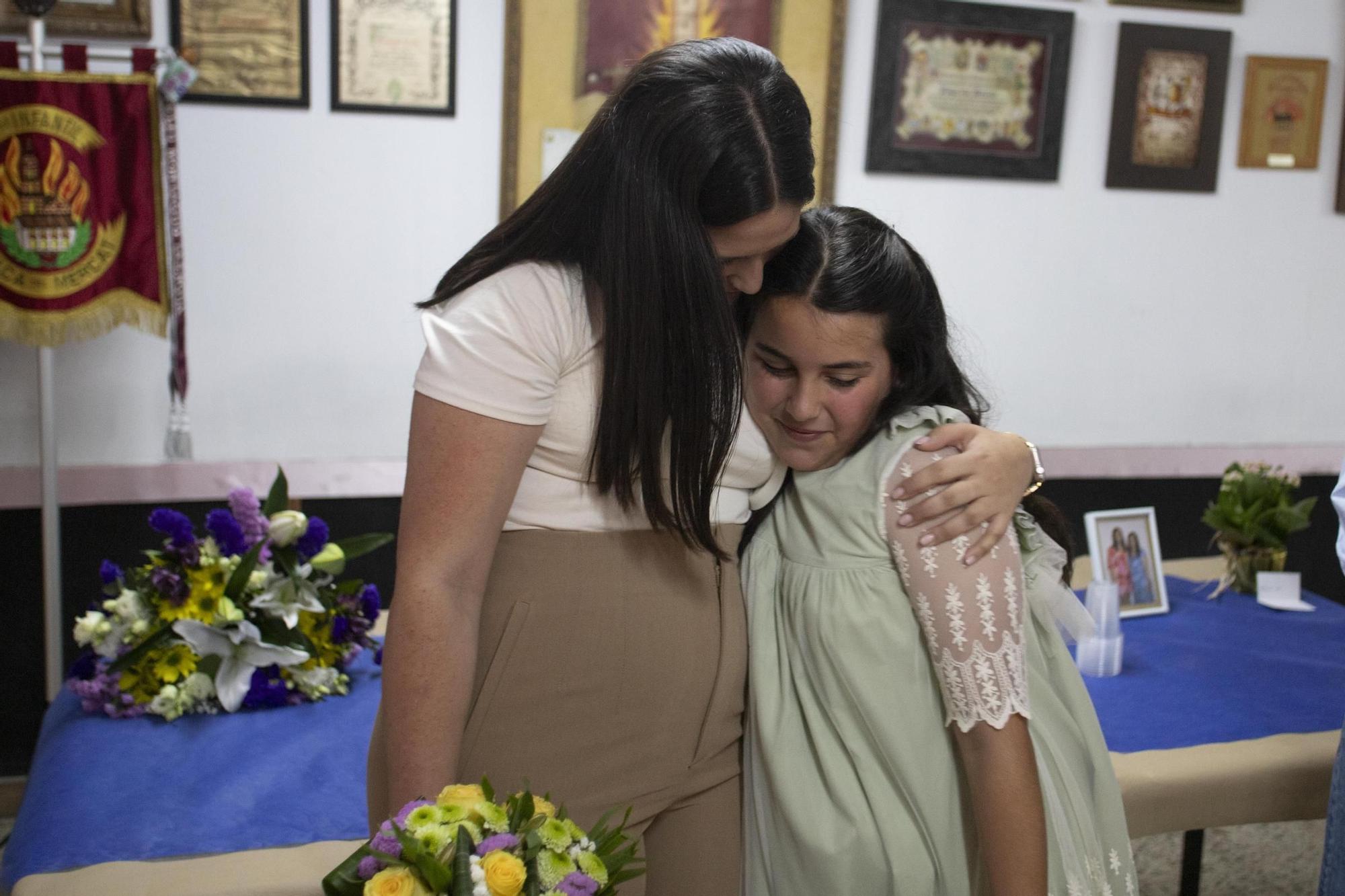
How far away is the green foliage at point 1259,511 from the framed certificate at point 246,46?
108 inches

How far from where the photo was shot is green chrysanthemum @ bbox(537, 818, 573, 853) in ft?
3.05

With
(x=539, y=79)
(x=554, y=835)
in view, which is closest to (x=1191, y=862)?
(x=554, y=835)

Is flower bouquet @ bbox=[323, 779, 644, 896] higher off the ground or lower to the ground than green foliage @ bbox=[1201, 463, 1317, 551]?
higher

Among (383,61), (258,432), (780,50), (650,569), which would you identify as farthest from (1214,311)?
(650,569)

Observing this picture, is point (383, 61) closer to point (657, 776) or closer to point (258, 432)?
point (258, 432)

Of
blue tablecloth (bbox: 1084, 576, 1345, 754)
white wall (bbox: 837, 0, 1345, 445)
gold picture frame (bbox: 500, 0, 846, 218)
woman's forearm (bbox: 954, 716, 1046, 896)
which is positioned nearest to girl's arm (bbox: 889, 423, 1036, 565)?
woman's forearm (bbox: 954, 716, 1046, 896)

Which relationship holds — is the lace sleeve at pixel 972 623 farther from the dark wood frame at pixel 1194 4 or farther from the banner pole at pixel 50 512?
the dark wood frame at pixel 1194 4

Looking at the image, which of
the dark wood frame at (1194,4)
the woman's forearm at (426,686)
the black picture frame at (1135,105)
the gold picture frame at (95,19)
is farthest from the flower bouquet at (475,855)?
the dark wood frame at (1194,4)

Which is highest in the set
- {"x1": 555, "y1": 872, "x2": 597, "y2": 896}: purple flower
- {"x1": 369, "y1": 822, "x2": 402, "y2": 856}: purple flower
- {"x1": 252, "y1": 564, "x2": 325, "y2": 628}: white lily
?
{"x1": 369, "y1": 822, "x2": 402, "y2": 856}: purple flower

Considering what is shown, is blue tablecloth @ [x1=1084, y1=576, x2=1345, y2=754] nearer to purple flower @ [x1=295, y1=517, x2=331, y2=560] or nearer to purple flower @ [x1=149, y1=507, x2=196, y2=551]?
purple flower @ [x1=295, y1=517, x2=331, y2=560]

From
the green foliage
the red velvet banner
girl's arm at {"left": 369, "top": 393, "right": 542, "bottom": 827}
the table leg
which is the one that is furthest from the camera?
the green foliage

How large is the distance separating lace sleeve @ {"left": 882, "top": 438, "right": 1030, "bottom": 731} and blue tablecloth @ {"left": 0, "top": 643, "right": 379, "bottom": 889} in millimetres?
966

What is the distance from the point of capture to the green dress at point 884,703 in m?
1.39

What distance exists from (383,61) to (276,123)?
0.35 m
